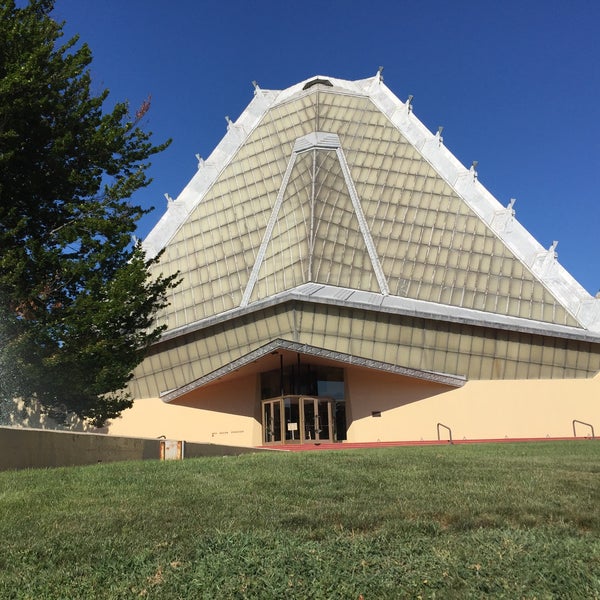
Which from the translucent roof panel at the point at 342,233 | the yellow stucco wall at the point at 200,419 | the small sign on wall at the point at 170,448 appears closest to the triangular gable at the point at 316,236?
the translucent roof panel at the point at 342,233

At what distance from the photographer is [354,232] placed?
37531 millimetres

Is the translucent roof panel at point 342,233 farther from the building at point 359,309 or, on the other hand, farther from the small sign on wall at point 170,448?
the small sign on wall at point 170,448

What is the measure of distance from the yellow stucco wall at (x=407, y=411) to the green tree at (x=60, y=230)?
22565 millimetres

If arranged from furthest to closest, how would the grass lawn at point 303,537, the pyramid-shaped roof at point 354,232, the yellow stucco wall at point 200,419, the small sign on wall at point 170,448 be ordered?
the yellow stucco wall at point 200,419 → the pyramid-shaped roof at point 354,232 → the small sign on wall at point 170,448 → the grass lawn at point 303,537

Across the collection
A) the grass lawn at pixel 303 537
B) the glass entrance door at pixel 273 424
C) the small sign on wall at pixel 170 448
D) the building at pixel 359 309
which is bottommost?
the grass lawn at pixel 303 537

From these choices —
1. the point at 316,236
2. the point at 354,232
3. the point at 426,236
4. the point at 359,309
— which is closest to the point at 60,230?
the point at 359,309

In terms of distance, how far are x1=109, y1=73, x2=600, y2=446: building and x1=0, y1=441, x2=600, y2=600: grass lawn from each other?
2441 centimetres

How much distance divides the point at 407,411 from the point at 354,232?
40.2 feet

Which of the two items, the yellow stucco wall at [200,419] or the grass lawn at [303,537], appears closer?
the grass lawn at [303,537]

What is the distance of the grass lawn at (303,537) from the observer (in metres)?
4.07

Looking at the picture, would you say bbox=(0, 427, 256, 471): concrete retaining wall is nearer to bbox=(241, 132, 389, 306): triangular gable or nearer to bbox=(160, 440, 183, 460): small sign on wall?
bbox=(160, 440, 183, 460): small sign on wall

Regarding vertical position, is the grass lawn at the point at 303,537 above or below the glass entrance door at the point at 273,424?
below

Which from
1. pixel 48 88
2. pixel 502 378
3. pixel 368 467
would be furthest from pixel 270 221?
pixel 368 467

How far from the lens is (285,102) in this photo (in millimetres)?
47281
